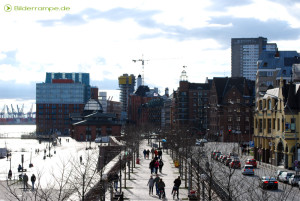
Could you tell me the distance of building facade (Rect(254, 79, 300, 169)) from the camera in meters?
66.2

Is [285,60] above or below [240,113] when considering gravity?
above

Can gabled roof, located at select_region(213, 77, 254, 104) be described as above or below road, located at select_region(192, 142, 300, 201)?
above

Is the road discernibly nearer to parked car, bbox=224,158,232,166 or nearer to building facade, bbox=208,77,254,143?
parked car, bbox=224,158,232,166

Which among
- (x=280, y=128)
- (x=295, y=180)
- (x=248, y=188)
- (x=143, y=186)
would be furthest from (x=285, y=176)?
(x=280, y=128)

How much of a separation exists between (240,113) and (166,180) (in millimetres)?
99306

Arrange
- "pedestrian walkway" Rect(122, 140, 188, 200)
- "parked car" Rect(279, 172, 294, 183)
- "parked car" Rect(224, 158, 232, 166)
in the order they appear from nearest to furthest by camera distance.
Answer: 1. "pedestrian walkway" Rect(122, 140, 188, 200)
2. "parked car" Rect(279, 172, 294, 183)
3. "parked car" Rect(224, 158, 232, 166)

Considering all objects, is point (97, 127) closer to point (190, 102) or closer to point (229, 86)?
point (190, 102)

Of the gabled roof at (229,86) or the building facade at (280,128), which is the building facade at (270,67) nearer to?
the gabled roof at (229,86)

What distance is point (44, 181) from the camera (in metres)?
65.2

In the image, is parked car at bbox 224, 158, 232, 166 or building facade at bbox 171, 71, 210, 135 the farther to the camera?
building facade at bbox 171, 71, 210, 135

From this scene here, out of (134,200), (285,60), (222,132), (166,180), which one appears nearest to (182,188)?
(166,180)

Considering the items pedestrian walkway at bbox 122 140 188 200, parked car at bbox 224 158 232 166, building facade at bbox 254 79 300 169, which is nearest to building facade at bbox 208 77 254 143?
building facade at bbox 254 79 300 169

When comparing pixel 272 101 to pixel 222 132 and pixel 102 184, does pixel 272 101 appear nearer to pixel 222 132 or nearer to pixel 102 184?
pixel 102 184

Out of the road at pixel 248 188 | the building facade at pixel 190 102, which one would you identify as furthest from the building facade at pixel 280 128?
the building facade at pixel 190 102
